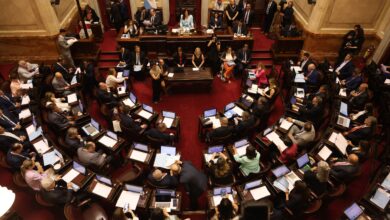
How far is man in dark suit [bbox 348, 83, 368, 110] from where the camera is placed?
817 centimetres

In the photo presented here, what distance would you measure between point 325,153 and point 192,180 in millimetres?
3242

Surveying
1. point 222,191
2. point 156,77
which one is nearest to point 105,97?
point 156,77

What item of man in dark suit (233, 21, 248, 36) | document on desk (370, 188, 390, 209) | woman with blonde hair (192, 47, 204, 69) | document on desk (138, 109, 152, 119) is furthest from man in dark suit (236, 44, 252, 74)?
document on desk (370, 188, 390, 209)

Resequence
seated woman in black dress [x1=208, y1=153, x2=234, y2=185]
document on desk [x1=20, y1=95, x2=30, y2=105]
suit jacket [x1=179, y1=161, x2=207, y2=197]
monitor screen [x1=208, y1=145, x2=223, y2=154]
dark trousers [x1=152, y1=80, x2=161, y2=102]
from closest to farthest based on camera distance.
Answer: suit jacket [x1=179, y1=161, x2=207, y2=197] < seated woman in black dress [x1=208, y1=153, x2=234, y2=185] < monitor screen [x1=208, y1=145, x2=223, y2=154] < document on desk [x1=20, y1=95, x2=30, y2=105] < dark trousers [x1=152, y1=80, x2=161, y2=102]

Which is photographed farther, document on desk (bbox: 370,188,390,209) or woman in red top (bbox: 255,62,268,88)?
woman in red top (bbox: 255,62,268,88)

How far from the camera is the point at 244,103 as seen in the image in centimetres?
831

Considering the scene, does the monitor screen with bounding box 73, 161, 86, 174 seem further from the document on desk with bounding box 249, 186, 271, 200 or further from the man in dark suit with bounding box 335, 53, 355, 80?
the man in dark suit with bounding box 335, 53, 355, 80

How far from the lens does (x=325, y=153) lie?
22.1 feet

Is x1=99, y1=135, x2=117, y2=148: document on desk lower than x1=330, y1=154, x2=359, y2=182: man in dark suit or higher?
lower

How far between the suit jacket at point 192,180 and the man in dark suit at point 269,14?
8461mm

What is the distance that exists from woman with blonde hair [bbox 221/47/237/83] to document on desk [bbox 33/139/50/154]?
624 cm

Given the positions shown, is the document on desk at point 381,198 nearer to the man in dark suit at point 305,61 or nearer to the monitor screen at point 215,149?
the monitor screen at point 215,149

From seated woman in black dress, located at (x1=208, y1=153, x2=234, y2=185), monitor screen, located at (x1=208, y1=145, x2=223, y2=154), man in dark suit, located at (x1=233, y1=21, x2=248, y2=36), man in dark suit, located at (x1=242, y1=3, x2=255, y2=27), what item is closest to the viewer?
seated woman in black dress, located at (x1=208, y1=153, x2=234, y2=185)

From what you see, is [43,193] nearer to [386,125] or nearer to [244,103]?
[244,103]
